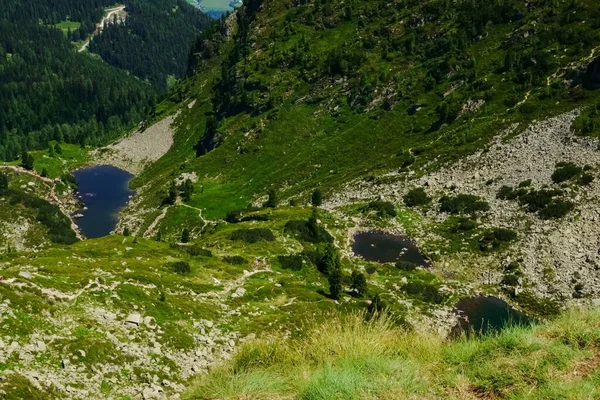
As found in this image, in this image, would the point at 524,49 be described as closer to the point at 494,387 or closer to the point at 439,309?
the point at 439,309

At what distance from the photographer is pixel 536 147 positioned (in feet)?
284

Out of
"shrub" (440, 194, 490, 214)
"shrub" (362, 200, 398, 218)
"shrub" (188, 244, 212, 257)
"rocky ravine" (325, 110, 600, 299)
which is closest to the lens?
"shrub" (188, 244, 212, 257)

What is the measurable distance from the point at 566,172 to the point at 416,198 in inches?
922

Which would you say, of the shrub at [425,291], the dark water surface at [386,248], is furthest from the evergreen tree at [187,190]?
the shrub at [425,291]

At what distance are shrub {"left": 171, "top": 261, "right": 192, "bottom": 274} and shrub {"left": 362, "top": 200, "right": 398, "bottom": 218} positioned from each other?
40.8 m

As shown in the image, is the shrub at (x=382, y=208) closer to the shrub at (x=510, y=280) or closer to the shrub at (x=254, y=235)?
the shrub at (x=254, y=235)

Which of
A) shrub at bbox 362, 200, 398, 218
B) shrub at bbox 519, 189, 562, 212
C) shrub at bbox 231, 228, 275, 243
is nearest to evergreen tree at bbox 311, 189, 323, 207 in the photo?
shrub at bbox 362, 200, 398, 218

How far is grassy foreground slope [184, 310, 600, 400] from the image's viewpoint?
33.6 feet

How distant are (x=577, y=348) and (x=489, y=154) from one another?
85493 millimetres

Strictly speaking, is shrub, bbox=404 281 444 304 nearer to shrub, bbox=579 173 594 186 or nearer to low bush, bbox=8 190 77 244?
shrub, bbox=579 173 594 186

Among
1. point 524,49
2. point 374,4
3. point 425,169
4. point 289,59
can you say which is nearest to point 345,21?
point 374,4

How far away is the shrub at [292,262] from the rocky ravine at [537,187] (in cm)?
2272

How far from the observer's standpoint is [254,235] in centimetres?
7212

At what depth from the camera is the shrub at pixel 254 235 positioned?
7126cm
